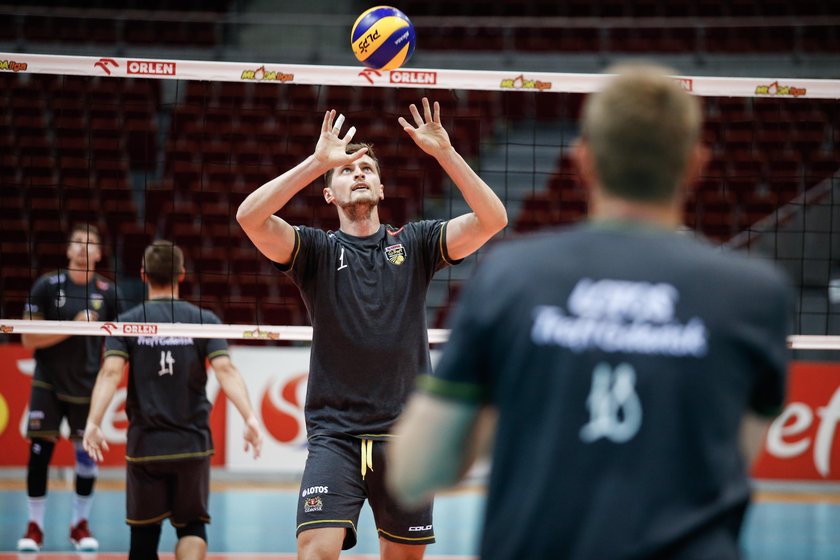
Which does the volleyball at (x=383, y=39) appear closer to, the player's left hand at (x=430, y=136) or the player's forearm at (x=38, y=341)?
the player's left hand at (x=430, y=136)

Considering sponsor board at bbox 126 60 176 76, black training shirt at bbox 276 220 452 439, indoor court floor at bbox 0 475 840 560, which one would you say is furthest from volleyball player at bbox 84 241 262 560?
indoor court floor at bbox 0 475 840 560

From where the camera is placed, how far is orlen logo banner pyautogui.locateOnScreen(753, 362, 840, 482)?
433 inches

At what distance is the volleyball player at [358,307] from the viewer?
4520 mm

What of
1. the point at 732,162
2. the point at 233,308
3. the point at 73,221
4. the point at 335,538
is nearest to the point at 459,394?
the point at 335,538

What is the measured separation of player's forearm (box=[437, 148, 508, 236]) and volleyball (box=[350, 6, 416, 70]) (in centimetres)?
174

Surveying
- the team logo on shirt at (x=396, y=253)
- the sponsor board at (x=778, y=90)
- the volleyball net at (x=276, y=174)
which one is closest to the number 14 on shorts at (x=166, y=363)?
the team logo on shirt at (x=396, y=253)

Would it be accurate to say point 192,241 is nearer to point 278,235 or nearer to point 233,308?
point 233,308

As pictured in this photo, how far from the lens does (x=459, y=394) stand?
6.28ft

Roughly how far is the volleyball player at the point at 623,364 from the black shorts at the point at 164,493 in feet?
14.3

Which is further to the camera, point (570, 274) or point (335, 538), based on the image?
point (335, 538)

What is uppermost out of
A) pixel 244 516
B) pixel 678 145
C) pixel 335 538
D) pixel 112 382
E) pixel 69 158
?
pixel 69 158

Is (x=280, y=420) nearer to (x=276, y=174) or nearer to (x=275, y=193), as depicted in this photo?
(x=276, y=174)

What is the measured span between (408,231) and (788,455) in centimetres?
759

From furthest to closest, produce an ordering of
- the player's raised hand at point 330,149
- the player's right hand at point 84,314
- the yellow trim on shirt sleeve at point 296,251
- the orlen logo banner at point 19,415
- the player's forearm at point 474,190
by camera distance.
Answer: the orlen logo banner at point 19,415, the player's right hand at point 84,314, the yellow trim on shirt sleeve at point 296,251, the player's forearm at point 474,190, the player's raised hand at point 330,149
